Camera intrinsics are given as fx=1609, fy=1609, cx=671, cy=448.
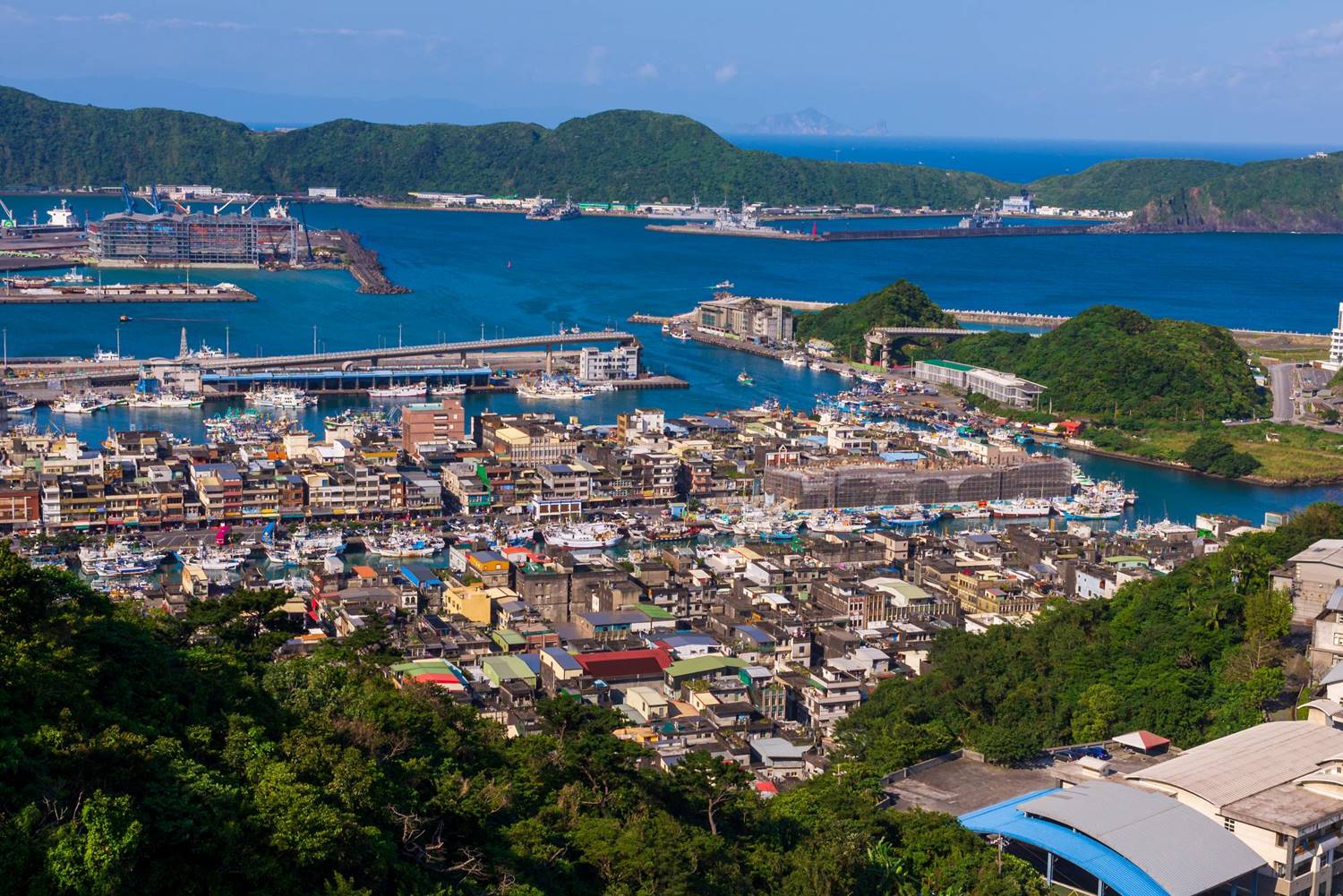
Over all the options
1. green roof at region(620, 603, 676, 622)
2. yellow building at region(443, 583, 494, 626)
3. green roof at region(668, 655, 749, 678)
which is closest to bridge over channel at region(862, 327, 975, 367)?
green roof at region(620, 603, 676, 622)

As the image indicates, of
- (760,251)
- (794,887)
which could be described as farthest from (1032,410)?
(760,251)

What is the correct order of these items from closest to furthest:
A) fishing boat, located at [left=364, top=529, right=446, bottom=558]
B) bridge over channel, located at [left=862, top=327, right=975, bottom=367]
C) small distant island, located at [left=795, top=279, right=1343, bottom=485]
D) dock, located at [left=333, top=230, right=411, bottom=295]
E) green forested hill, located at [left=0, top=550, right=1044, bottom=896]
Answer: green forested hill, located at [left=0, top=550, right=1044, bottom=896], fishing boat, located at [left=364, top=529, right=446, bottom=558], small distant island, located at [left=795, top=279, right=1343, bottom=485], bridge over channel, located at [left=862, top=327, right=975, bottom=367], dock, located at [left=333, top=230, right=411, bottom=295]

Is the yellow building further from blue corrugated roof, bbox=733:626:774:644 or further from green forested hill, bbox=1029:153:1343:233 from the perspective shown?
green forested hill, bbox=1029:153:1343:233

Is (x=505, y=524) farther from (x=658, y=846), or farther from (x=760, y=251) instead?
(x=760, y=251)

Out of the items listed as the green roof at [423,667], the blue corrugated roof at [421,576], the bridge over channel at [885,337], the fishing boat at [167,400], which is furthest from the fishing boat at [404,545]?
the bridge over channel at [885,337]

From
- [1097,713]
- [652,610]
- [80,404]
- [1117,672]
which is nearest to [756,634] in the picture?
[652,610]
